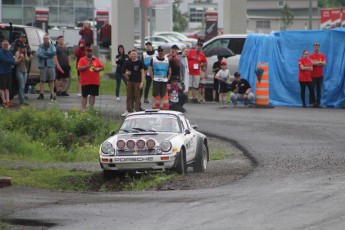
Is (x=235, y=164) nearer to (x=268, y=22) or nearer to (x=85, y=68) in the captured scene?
(x=85, y=68)

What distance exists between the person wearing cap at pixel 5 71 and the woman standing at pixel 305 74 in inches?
368

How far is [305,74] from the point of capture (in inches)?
1372

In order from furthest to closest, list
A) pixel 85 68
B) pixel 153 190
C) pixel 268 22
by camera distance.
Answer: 1. pixel 268 22
2. pixel 85 68
3. pixel 153 190

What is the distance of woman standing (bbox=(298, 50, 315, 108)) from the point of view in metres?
34.6

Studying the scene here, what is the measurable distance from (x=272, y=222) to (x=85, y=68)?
17.4m

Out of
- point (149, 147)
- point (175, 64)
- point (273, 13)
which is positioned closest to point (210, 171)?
point (149, 147)

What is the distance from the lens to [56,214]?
47.6 ft

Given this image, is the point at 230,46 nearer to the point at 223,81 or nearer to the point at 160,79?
the point at 223,81

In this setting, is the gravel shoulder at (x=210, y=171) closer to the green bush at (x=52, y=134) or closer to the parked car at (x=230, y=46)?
the green bush at (x=52, y=134)

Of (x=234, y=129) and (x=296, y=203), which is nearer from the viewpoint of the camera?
(x=296, y=203)

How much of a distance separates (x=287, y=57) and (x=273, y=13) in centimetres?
8714

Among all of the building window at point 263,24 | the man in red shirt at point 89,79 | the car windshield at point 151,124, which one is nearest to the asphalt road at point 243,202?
the car windshield at point 151,124

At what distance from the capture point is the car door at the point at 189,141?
2027 centimetres

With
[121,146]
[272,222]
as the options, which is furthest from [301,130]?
[272,222]
